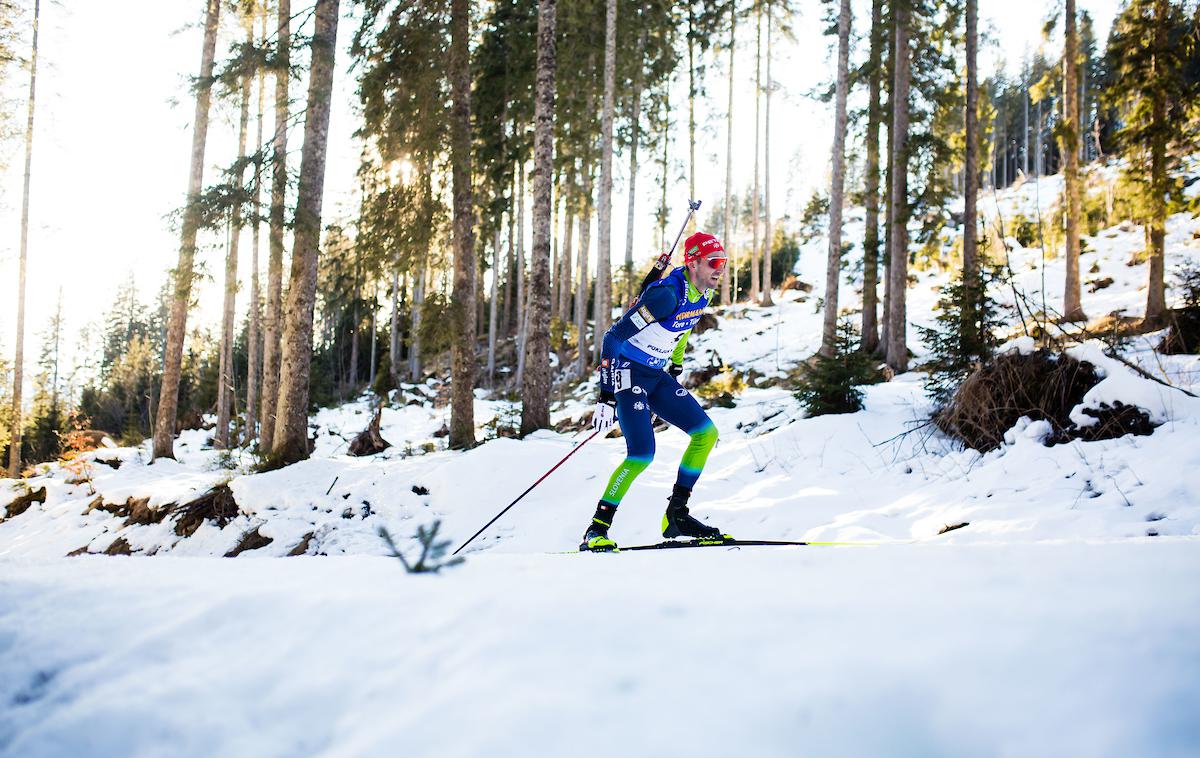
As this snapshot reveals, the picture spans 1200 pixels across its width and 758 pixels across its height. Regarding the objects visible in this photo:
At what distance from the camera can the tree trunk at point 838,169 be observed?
45.7 ft

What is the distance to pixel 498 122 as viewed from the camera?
16.4 meters

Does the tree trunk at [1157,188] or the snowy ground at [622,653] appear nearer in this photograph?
the snowy ground at [622,653]

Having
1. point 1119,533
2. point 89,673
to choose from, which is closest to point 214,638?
point 89,673

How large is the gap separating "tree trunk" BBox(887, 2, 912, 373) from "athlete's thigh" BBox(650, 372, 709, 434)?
9924 millimetres

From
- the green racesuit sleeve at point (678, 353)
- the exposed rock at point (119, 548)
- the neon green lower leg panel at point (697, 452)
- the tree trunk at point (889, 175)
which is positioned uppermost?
the tree trunk at point (889, 175)

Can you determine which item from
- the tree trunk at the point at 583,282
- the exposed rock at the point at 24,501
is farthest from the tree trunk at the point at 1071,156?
the exposed rock at the point at 24,501

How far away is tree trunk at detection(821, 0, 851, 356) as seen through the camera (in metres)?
13.9

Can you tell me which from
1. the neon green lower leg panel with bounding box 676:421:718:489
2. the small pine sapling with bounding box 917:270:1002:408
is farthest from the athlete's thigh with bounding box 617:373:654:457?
the small pine sapling with bounding box 917:270:1002:408

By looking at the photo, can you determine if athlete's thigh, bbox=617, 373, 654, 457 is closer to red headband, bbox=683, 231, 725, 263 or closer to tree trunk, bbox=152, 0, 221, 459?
red headband, bbox=683, 231, 725, 263

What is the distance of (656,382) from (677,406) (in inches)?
9.4

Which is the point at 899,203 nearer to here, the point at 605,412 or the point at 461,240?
the point at 461,240

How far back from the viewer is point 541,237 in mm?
11047

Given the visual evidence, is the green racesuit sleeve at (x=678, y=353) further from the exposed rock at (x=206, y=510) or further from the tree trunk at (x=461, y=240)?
A: the exposed rock at (x=206, y=510)

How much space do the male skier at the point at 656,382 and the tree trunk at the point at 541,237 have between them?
20.3ft
